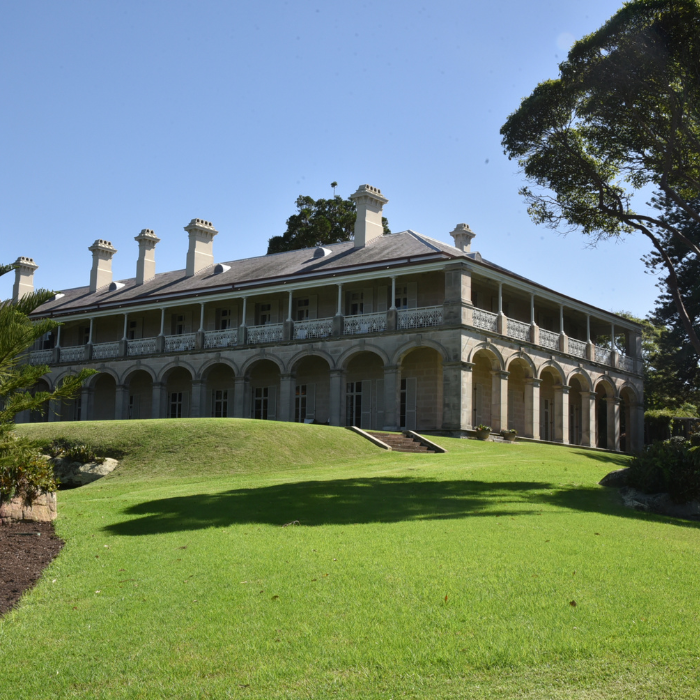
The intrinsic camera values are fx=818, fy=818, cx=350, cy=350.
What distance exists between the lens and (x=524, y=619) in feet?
21.7

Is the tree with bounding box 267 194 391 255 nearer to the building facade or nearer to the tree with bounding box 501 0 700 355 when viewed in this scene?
the building facade

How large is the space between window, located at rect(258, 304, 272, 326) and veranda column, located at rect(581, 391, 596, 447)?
1443 cm

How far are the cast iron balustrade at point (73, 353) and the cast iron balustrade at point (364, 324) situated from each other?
52.0 ft

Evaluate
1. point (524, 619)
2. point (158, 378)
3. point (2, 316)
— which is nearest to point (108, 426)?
point (158, 378)

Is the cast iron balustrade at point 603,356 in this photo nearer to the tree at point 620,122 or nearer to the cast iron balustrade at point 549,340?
the cast iron balustrade at point 549,340

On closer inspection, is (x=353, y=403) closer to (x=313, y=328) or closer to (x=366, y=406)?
(x=366, y=406)

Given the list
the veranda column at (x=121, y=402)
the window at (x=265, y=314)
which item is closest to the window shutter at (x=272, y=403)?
the window at (x=265, y=314)

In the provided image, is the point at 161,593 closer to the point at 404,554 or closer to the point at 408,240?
the point at 404,554

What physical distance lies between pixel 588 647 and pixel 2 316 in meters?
6.70

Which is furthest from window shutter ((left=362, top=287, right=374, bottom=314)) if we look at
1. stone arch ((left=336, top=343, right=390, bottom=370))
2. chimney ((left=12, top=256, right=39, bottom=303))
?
chimney ((left=12, top=256, right=39, bottom=303))

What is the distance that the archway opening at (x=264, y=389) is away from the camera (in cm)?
3606

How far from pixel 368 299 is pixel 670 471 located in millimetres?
21743

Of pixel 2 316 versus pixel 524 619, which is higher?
pixel 2 316

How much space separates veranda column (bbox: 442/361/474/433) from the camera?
29.2 metres
